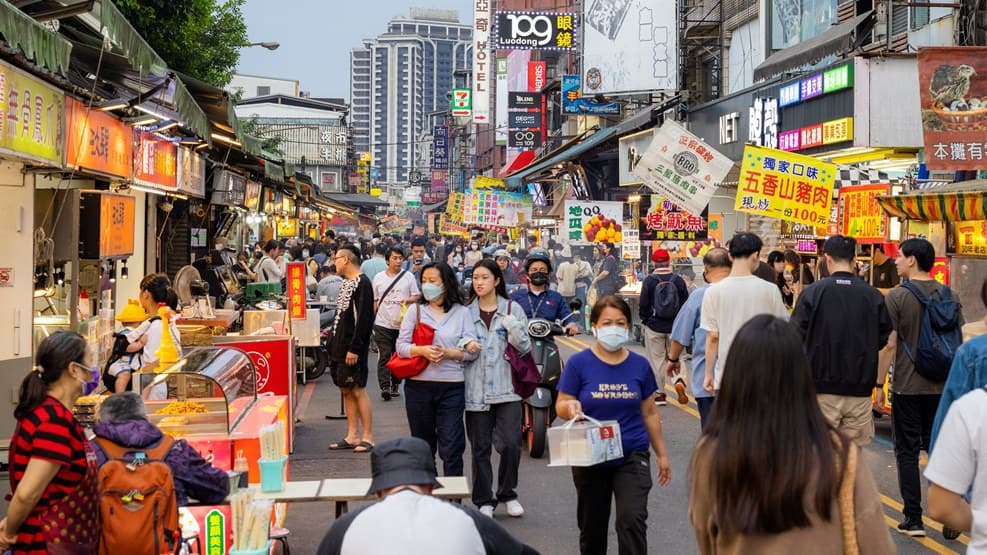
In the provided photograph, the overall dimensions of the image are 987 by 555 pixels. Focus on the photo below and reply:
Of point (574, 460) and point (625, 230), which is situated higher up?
point (625, 230)

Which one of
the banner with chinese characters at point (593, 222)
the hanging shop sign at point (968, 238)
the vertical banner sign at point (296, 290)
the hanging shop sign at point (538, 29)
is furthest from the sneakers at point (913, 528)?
the hanging shop sign at point (538, 29)

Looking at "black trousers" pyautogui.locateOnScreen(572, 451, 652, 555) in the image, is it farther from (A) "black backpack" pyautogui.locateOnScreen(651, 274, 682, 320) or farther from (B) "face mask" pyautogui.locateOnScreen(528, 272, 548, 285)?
(A) "black backpack" pyautogui.locateOnScreen(651, 274, 682, 320)

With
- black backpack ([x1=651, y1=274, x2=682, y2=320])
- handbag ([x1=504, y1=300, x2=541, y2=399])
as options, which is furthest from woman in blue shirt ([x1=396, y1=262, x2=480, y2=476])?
black backpack ([x1=651, y1=274, x2=682, y2=320])

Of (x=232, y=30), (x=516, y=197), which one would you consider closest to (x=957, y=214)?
(x=232, y=30)

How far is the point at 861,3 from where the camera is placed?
19.2 meters

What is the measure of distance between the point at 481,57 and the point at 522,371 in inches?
2438

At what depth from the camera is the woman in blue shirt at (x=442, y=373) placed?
8562 mm

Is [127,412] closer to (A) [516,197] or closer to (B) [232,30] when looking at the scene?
(B) [232,30]

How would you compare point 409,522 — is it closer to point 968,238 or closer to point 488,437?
point 488,437

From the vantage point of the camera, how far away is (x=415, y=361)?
8500mm

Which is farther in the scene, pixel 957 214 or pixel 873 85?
pixel 873 85

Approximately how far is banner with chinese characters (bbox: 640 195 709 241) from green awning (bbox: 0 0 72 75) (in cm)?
1729

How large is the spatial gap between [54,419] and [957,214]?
28.8 ft

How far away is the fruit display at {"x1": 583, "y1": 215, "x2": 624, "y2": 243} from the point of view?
86.3 feet
